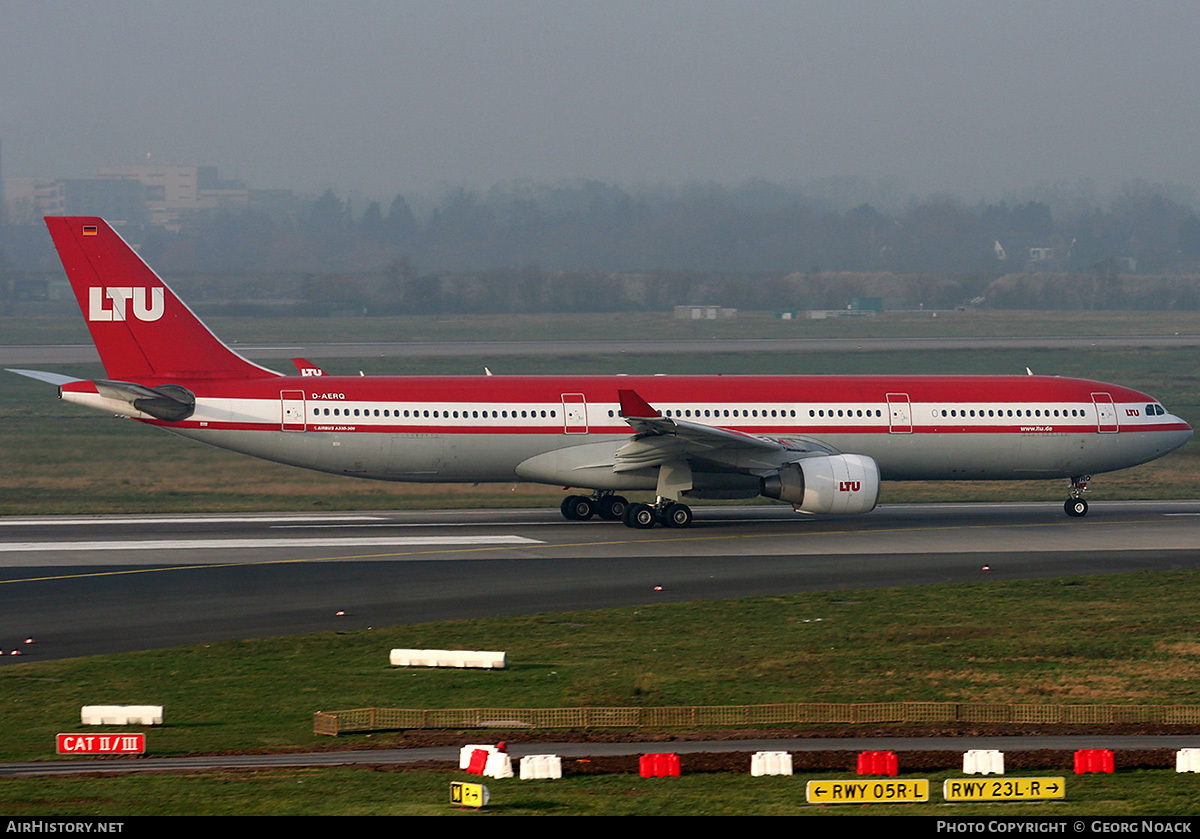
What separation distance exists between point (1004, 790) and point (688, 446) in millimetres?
23452

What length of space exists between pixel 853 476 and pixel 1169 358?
→ 57.7m

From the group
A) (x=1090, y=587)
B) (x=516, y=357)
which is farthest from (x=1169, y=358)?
(x=1090, y=587)

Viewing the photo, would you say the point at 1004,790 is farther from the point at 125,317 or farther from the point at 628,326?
the point at 628,326

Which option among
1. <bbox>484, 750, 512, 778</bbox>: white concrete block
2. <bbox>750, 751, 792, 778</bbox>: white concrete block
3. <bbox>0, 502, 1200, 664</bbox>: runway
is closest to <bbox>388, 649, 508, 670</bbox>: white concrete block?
<bbox>0, 502, 1200, 664</bbox>: runway

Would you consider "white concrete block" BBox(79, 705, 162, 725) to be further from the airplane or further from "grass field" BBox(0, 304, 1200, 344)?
"grass field" BBox(0, 304, 1200, 344)

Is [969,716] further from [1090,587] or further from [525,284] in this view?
Answer: [525,284]

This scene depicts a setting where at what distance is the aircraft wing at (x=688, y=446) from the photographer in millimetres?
36219

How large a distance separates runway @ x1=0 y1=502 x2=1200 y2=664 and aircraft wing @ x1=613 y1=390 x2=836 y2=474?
2.01 metres

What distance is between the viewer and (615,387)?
39.5m

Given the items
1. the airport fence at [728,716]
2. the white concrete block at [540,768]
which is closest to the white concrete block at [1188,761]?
the airport fence at [728,716]

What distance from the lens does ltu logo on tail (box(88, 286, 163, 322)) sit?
38.3 m

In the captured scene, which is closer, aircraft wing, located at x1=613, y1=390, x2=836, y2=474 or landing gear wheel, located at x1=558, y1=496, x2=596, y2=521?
aircraft wing, located at x1=613, y1=390, x2=836, y2=474

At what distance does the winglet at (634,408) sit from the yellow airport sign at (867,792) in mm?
22080

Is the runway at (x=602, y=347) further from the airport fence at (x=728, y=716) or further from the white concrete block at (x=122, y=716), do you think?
the airport fence at (x=728, y=716)
